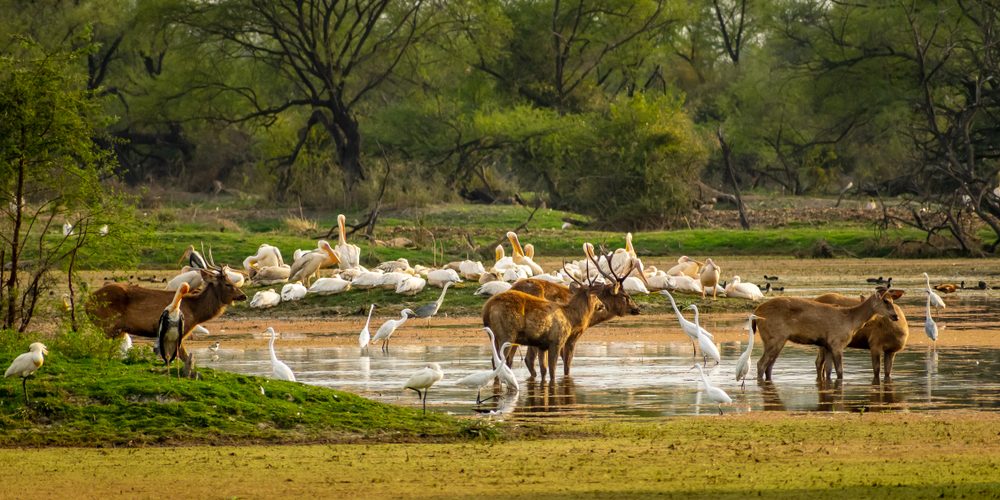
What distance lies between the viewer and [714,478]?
1051cm

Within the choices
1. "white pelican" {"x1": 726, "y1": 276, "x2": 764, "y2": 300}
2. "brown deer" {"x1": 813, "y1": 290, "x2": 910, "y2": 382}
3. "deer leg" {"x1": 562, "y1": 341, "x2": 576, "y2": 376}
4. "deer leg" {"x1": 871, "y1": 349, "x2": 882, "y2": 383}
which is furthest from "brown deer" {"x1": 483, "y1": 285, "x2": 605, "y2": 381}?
"white pelican" {"x1": 726, "y1": 276, "x2": 764, "y2": 300}

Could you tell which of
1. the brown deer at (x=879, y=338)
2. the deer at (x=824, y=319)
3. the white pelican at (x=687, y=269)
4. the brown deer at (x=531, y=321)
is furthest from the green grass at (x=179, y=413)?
the white pelican at (x=687, y=269)

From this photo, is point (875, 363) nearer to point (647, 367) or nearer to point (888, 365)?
point (888, 365)

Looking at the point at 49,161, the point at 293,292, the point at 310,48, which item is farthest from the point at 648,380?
the point at 310,48

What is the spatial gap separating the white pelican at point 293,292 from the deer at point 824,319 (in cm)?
1315

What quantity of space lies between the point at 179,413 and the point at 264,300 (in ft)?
51.2

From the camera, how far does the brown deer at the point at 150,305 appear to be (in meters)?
17.8

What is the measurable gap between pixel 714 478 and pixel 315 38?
42.6 m

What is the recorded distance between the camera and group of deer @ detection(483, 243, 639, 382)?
1731 cm

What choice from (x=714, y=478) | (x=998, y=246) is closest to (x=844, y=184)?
(x=998, y=246)

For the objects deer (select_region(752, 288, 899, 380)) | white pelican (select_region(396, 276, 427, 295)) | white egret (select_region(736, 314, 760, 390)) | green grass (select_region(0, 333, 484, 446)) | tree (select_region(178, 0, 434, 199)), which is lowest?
green grass (select_region(0, 333, 484, 446))

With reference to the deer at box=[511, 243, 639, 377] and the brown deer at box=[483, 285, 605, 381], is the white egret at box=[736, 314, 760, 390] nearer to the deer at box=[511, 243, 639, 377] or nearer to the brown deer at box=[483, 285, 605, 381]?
the brown deer at box=[483, 285, 605, 381]

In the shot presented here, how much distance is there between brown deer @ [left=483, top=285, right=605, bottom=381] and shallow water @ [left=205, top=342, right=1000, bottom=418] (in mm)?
498

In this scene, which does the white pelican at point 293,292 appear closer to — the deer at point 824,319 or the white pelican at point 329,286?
the white pelican at point 329,286
